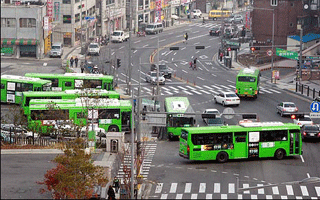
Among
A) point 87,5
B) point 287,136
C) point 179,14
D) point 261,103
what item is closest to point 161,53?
point 87,5

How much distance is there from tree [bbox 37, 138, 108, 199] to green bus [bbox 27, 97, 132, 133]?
2181cm

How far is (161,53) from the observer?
133625 mm

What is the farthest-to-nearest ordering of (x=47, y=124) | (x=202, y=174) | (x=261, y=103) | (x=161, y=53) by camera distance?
1. (x=161, y=53)
2. (x=261, y=103)
3. (x=47, y=124)
4. (x=202, y=174)

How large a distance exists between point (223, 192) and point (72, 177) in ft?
45.2

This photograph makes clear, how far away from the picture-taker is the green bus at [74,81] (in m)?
91.1

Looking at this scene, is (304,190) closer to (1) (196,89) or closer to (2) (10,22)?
(1) (196,89)

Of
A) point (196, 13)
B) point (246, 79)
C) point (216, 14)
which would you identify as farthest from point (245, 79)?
point (216, 14)

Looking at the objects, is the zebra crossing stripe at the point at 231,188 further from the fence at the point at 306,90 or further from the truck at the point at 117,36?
the truck at the point at 117,36

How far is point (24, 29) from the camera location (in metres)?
120

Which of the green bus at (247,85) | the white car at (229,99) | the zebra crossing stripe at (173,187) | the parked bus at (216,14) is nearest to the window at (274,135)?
the zebra crossing stripe at (173,187)

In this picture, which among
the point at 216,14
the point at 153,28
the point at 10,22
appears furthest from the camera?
the point at 216,14

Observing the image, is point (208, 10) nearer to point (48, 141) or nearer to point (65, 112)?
Answer: point (65, 112)

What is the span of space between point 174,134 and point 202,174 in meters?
12.7

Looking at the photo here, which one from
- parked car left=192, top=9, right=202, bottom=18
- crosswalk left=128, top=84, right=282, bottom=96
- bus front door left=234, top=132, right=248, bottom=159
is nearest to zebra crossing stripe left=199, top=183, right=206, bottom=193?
bus front door left=234, top=132, right=248, bottom=159
